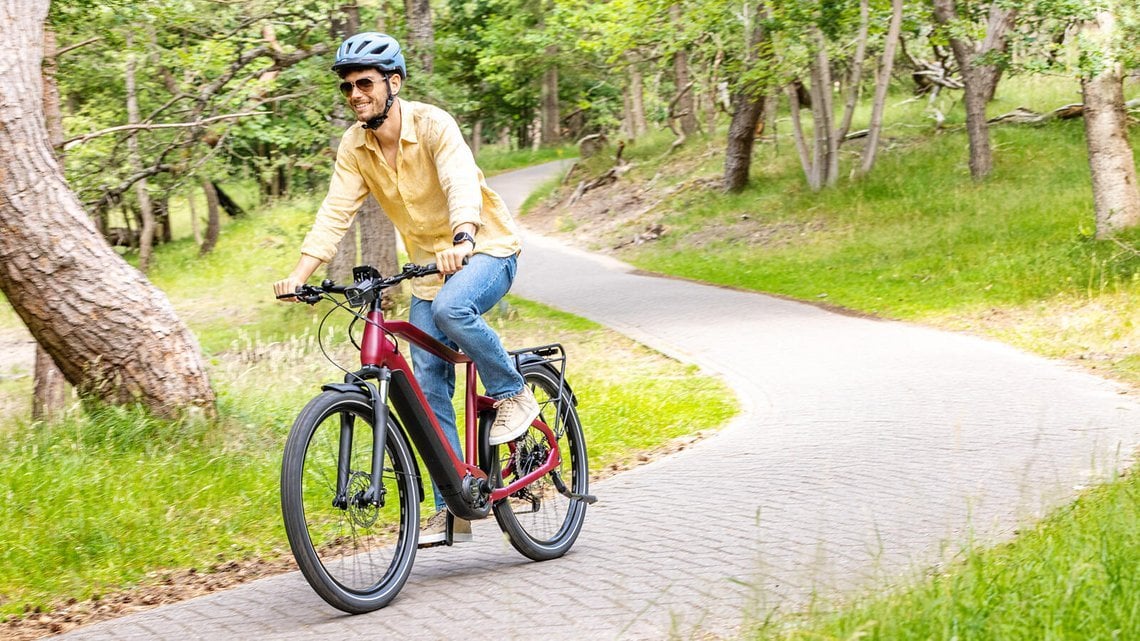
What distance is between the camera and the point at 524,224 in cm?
3222

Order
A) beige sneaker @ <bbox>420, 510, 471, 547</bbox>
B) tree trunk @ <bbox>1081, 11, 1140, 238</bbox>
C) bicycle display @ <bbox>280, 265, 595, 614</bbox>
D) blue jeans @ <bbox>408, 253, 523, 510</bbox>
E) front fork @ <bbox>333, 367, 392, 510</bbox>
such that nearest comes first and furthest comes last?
bicycle display @ <bbox>280, 265, 595, 614</bbox>
front fork @ <bbox>333, 367, 392, 510</bbox>
blue jeans @ <bbox>408, 253, 523, 510</bbox>
beige sneaker @ <bbox>420, 510, 471, 547</bbox>
tree trunk @ <bbox>1081, 11, 1140, 238</bbox>

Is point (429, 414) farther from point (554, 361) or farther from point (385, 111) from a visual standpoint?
point (385, 111)

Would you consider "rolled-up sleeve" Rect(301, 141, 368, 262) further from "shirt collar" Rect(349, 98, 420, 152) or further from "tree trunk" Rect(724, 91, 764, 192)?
"tree trunk" Rect(724, 91, 764, 192)

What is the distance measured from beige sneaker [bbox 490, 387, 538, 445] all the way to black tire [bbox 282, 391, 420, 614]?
1.70 ft

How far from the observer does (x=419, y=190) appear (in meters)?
5.42

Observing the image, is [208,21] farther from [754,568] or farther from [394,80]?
[754,568]

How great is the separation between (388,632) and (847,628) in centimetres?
177

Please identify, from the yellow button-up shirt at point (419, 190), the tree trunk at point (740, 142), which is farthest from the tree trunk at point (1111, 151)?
the yellow button-up shirt at point (419, 190)

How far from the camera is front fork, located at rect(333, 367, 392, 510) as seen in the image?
4.76 meters

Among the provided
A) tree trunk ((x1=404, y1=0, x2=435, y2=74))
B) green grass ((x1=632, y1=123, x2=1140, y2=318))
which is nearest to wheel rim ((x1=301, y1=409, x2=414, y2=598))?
green grass ((x1=632, y1=123, x2=1140, y2=318))

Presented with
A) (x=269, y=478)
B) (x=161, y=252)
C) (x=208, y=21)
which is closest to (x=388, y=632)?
(x=269, y=478)

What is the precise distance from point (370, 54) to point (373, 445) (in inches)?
63.4

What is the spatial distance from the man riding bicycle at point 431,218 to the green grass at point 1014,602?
5.96ft

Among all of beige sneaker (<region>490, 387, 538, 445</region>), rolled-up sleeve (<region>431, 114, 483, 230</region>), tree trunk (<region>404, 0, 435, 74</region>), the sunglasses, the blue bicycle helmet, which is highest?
tree trunk (<region>404, 0, 435, 74</region>)
